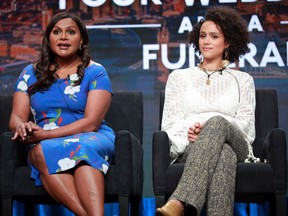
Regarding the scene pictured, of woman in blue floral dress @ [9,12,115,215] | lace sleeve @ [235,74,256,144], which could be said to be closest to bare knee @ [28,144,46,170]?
woman in blue floral dress @ [9,12,115,215]

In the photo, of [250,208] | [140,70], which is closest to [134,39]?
[140,70]

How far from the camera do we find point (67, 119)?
369 centimetres

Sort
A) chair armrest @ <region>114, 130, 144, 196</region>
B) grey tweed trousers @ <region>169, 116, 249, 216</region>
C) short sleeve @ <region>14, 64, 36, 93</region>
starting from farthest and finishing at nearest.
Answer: short sleeve @ <region>14, 64, 36, 93</region> < chair armrest @ <region>114, 130, 144, 196</region> < grey tweed trousers @ <region>169, 116, 249, 216</region>

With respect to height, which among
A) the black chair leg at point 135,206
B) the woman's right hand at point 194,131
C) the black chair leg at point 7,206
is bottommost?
the black chair leg at point 135,206

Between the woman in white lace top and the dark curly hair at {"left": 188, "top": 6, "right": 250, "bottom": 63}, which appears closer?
the woman in white lace top

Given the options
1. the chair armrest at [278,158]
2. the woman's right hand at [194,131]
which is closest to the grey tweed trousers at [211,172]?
the woman's right hand at [194,131]

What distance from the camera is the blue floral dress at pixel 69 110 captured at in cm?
345

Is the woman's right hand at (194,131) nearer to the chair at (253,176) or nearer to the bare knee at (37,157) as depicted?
the chair at (253,176)

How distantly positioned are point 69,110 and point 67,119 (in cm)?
5

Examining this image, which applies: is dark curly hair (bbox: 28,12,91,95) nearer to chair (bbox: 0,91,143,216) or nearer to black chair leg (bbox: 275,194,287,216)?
chair (bbox: 0,91,143,216)

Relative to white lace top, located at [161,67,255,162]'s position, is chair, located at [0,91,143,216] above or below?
below

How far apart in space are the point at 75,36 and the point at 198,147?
3.36ft

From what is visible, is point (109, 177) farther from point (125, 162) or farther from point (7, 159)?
point (7, 159)

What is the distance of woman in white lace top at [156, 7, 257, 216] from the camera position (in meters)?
3.17
